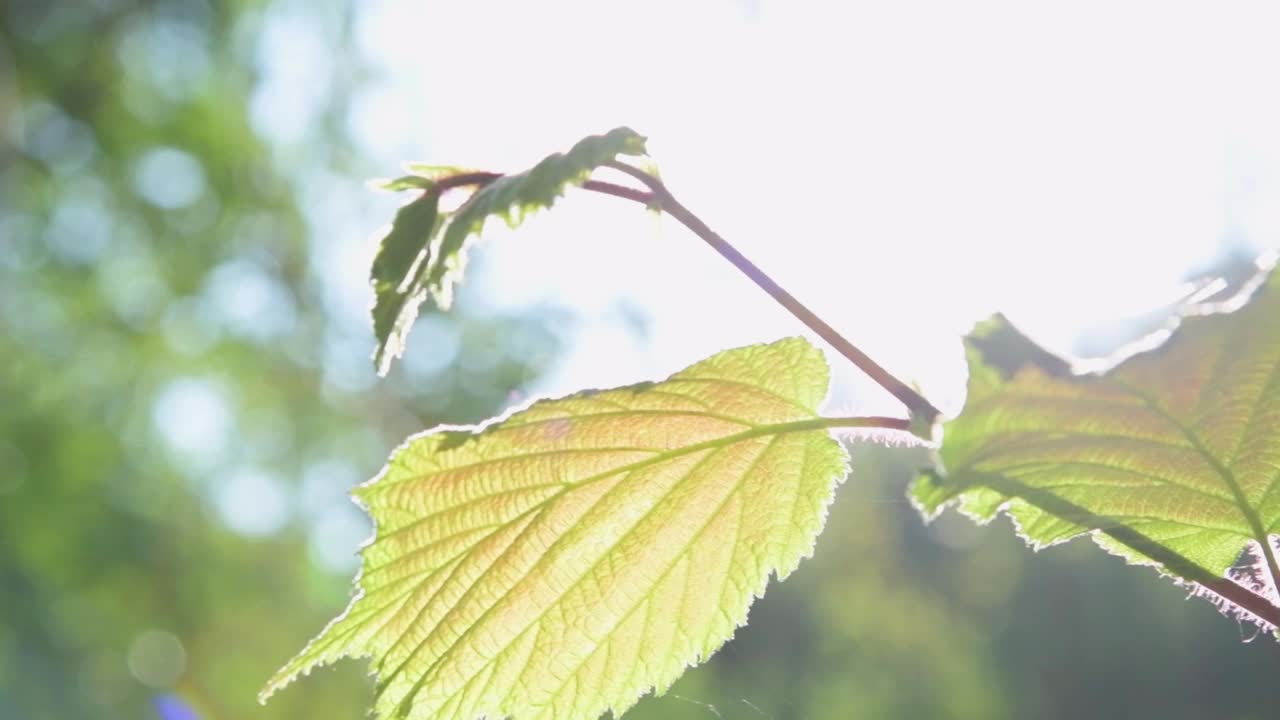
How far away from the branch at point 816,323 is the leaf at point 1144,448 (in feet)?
0.17

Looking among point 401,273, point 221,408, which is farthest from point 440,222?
point 221,408

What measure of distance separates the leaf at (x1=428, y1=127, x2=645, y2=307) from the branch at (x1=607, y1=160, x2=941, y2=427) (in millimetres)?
18

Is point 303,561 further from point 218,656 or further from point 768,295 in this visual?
point 768,295

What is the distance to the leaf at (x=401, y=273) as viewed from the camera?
0.68 metres

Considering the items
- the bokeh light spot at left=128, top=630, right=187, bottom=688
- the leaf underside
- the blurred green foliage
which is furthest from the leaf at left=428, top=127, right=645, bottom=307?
the bokeh light spot at left=128, top=630, right=187, bottom=688

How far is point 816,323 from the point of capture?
640 millimetres

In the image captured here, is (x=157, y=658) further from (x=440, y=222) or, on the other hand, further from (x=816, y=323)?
(x=816, y=323)

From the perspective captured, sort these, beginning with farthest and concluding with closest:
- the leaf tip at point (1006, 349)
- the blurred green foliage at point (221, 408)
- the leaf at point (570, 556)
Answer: the blurred green foliage at point (221, 408), the leaf at point (570, 556), the leaf tip at point (1006, 349)

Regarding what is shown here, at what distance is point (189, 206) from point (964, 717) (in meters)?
8.55

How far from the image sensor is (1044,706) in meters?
11.0

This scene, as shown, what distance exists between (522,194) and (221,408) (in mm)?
11027

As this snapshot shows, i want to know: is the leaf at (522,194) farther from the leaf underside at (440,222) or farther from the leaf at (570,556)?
the leaf at (570,556)

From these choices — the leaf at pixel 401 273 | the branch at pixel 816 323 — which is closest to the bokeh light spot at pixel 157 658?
the leaf at pixel 401 273

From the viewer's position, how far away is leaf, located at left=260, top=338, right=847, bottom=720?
0.79 metres
